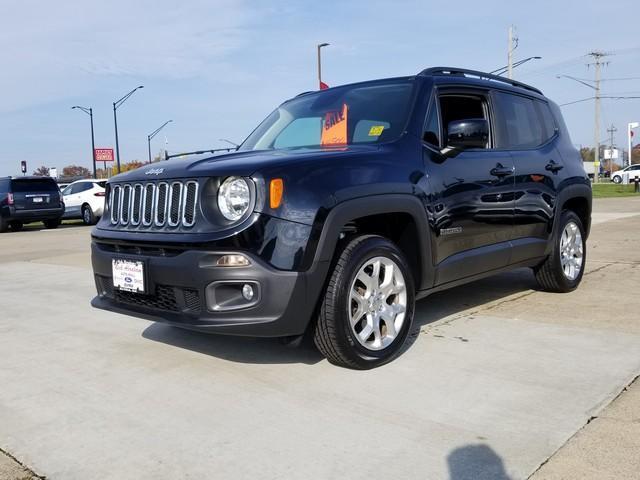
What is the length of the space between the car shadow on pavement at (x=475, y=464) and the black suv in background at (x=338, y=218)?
1024 millimetres

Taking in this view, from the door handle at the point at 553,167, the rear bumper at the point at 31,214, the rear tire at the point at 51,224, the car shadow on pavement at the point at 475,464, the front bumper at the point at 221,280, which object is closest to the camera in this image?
the car shadow on pavement at the point at 475,464

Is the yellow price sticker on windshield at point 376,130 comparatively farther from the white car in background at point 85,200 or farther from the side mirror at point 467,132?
the white car in background at point 85,200

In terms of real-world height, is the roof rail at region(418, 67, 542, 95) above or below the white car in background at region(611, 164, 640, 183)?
above

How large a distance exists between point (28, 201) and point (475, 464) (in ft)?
58.7

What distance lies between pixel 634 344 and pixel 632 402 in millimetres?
1092

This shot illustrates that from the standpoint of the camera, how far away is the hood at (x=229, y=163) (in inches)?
130

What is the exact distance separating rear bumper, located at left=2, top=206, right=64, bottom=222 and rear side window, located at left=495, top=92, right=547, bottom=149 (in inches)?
623

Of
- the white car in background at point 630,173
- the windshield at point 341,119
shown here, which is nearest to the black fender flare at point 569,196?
the windshield at point 341,119

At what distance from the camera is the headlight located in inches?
128

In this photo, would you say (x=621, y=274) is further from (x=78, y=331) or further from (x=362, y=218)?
(x=78, y=331)

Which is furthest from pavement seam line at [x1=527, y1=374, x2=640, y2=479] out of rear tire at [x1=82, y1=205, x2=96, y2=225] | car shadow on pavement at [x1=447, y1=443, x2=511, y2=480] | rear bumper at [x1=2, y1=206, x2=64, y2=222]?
rear tire at [x1=82, y1=205, x2=96, y2=225]

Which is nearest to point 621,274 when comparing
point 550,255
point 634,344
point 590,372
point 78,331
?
point 550,255

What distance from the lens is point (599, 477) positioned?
7.61 feet

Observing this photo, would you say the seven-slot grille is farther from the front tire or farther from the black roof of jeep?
the black roof of jeep
